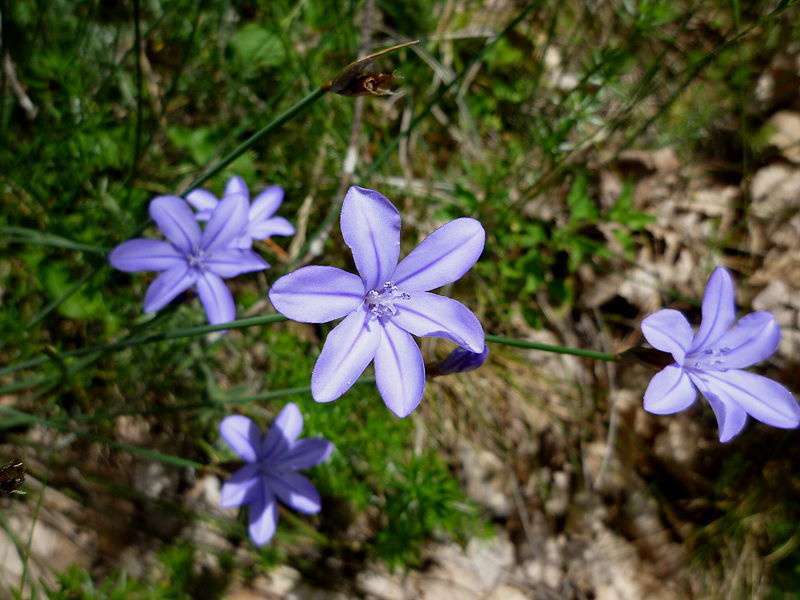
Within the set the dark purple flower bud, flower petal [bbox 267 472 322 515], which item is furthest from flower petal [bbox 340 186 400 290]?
flower petal [bbox 267 472 322 515]

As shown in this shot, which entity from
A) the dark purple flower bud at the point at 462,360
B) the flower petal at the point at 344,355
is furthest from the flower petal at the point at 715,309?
the flower petal at the point at 344,355

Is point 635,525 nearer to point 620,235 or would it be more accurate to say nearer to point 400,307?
point 620,235

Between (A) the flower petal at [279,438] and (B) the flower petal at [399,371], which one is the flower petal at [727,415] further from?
(A) the flower petal at [279,438]

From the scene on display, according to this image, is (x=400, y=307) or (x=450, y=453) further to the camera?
(x=450, y=453)

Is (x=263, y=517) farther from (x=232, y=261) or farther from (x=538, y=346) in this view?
(x=538, y=346)

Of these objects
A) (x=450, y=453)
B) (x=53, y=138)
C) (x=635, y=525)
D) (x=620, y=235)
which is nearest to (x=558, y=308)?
(x=620, y=235)

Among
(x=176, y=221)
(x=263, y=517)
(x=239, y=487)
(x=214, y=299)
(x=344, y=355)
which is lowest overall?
(x=263, y=517)

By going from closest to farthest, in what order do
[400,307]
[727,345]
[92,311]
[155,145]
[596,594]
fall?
[400,307], [727,345], [92,311], [155,145], [596,594]

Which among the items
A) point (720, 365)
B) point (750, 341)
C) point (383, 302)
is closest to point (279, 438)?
point (383, 302)
